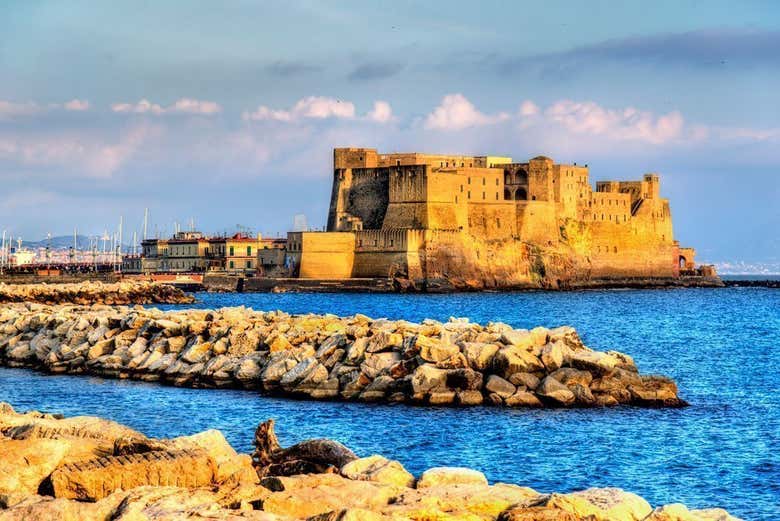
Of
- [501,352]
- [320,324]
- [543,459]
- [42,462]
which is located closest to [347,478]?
[42,462]

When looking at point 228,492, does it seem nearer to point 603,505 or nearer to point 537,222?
point 603,505

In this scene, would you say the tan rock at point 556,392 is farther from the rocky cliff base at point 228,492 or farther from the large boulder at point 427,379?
the rocky cliff base at point 228,492

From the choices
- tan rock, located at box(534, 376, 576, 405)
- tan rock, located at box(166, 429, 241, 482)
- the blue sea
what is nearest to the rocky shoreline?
the blue sea

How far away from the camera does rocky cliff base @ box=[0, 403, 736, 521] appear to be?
23.2 feet

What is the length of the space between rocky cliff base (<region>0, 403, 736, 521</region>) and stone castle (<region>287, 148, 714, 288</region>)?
55.7 m

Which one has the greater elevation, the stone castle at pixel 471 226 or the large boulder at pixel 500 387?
the stone castle at pixel 471 226

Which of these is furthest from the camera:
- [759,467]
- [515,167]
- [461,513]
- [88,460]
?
[515,167]

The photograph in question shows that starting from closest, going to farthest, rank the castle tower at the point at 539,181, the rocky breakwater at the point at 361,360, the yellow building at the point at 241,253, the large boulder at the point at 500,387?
the large boulder at the point at 500,387, the rocky breakwater at the point at 361,360, the castle tower at the point at 539,181, the yellow building at the point at 241,253

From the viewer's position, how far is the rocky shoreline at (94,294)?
153 feet

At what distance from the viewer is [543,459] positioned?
13.1 meters

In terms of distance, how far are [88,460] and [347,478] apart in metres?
1.90

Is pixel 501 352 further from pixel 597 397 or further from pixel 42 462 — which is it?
pixel 42 462

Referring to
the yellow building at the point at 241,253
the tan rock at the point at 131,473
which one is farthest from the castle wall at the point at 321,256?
the tan rock at the point at 131,473

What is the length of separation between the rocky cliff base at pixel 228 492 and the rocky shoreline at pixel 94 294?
38090 millimetres
